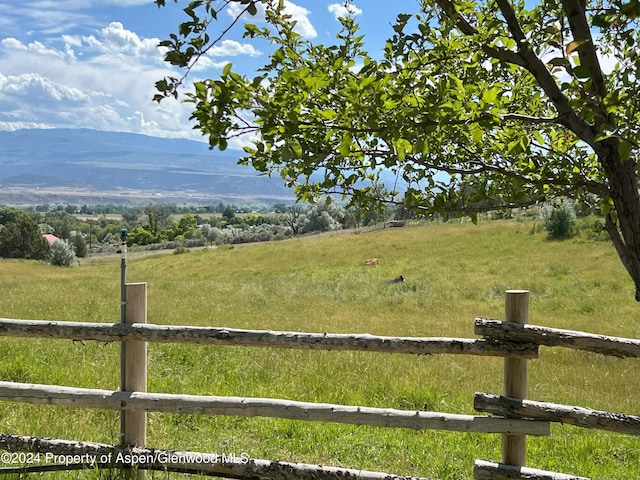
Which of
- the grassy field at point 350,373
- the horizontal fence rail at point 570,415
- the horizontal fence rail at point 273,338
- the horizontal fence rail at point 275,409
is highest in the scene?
the horizontal fence rail at point 273,338

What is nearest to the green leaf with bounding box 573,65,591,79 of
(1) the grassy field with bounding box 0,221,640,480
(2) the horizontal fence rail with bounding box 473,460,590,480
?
(2) the horizontal fence rail with bounding box 473,460,590,480

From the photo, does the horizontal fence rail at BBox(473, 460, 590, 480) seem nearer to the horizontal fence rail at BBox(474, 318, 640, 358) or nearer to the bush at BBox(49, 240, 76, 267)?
the horizontal fence rail at BBox(474, 318, 640, 358)

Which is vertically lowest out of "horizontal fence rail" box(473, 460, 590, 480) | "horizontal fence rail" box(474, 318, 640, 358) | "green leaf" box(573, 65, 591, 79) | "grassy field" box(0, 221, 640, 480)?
"grassy field" box(0, 221, 640, 480)

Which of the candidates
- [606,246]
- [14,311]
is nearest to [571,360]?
[14,311]

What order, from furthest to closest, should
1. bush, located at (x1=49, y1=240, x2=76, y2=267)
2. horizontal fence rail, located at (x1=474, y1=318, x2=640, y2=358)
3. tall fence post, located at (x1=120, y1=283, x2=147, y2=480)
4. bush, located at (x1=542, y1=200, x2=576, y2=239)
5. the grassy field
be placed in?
bush, located at (x1=49, y1=240, x2=76, y2=267) → bush, located at (x1=542, y1=200, x2=576, y2=239) → the grassy field → tall fence post, located at (x1=120, y1=283, x2=147, y2=480) → horizontal fence rail, located at (x1=474, y1=318, x2=640, y2=358)

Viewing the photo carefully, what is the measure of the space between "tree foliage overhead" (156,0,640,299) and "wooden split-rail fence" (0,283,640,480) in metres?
1.18

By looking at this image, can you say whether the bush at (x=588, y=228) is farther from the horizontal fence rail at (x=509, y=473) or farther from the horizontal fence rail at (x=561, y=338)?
the horizontal fence rail at (x=509, y=473)

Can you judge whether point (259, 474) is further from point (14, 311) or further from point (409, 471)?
point (14, 311)

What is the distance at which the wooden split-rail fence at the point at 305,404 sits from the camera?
3965mm

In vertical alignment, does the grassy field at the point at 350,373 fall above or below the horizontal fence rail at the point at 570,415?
below

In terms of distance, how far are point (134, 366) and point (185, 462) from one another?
2.93 feet

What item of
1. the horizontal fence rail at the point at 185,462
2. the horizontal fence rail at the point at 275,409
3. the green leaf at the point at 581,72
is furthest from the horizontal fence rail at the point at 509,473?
the green leaf at the point at 581,72

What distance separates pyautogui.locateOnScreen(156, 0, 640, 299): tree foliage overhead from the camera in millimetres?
2137

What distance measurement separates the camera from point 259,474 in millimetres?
4180
